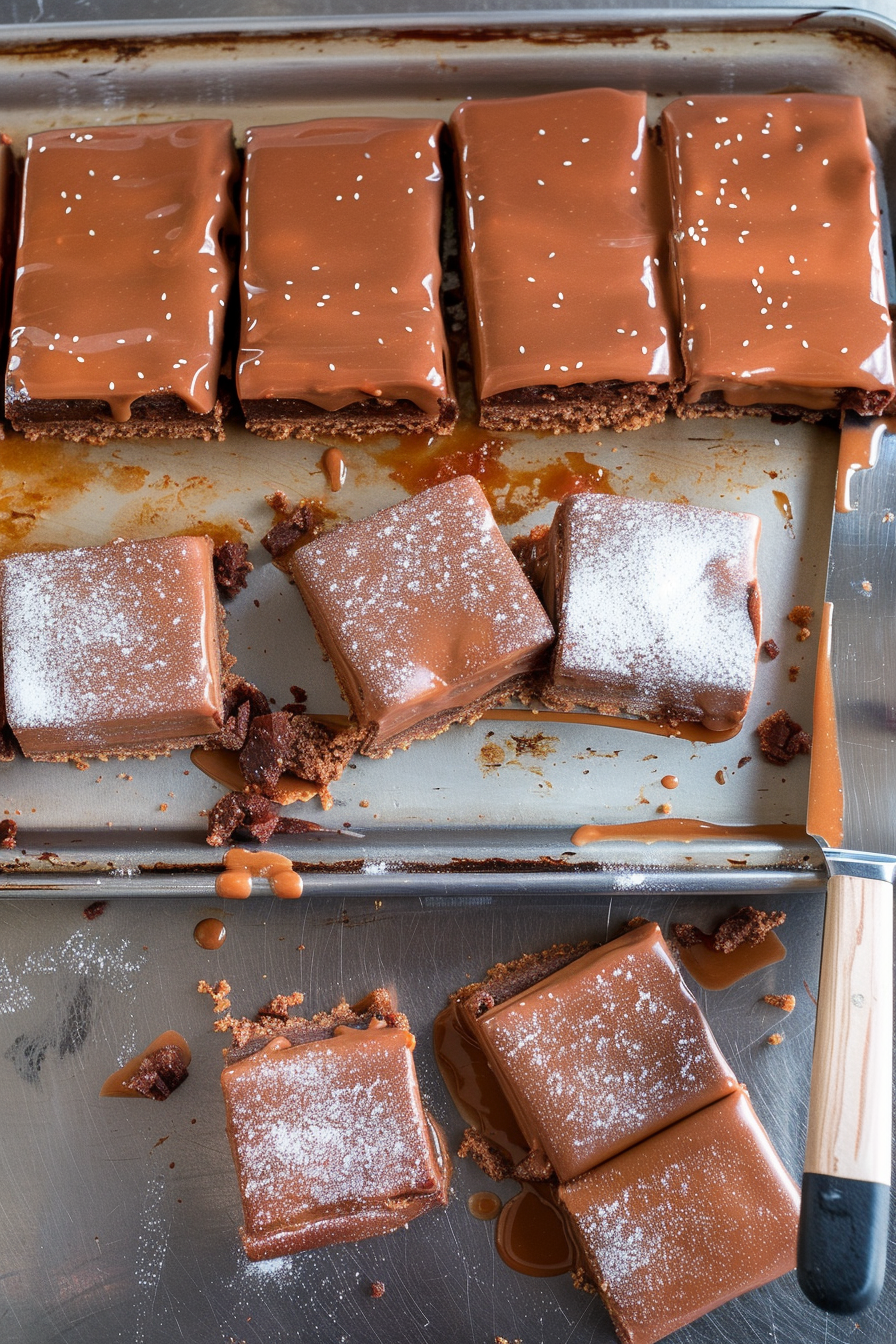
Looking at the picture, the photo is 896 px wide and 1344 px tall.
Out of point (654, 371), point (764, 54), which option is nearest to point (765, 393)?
point (654, 371)

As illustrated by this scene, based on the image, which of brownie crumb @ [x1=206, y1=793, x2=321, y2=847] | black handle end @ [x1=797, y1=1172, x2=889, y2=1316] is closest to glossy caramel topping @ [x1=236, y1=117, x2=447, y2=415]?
brownie crumb @ [x1=206, y1=793, x2=321, y2=847]

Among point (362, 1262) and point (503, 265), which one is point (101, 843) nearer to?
point (362, 1262)

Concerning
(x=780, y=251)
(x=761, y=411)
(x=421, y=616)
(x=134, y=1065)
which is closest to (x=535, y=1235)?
(x=134, y=1065)

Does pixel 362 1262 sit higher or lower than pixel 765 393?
lower

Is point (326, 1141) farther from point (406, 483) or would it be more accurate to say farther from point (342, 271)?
point (342, 271)

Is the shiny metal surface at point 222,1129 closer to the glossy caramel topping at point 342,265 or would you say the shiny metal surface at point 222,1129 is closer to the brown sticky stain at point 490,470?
the brown sticky stain at point 490,470
